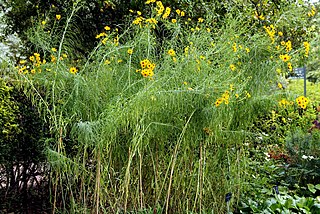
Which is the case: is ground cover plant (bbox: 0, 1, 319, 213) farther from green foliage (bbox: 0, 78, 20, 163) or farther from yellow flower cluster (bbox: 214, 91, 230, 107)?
green foliage (bbox: 0, 78, 20, 163)

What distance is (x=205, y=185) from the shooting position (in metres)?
2.83

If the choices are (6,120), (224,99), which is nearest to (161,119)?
(224,99)

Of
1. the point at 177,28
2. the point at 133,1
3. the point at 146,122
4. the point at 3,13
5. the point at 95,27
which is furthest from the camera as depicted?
the point at 3,13

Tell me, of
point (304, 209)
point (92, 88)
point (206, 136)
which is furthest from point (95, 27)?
point (304, 209)

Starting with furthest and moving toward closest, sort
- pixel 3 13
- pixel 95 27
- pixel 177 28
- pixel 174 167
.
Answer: pixel 3 13, pixel 95 27, pixel 177 28, pixel 174 167

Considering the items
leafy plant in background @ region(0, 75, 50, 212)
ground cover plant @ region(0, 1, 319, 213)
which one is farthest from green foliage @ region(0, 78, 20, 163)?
ground cover plant @ region(0, 1, 319, 213)

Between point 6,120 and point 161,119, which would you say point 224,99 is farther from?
point 6,120

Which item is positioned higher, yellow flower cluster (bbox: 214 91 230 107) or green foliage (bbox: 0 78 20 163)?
yellow flower cluster (bbox: 214 91 230 107)

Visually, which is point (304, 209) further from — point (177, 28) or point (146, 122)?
point (177, 28)

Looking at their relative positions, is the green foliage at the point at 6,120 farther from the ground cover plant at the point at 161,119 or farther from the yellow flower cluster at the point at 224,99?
the yellow flower cluster at the point at 224,99

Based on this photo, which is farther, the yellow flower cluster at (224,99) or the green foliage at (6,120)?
the green foliage at (6,120)

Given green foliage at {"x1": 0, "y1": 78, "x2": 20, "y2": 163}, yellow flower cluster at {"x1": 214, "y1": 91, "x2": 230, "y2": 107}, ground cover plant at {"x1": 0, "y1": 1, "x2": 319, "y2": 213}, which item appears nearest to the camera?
yellow flower cluster at {"x1": 214, "y1": 91, "x2": 230, "y2": 107}

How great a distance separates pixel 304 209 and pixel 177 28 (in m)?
1.57

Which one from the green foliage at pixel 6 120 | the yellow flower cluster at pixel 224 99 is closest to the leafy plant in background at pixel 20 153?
the green foliage at pixel 6 120
